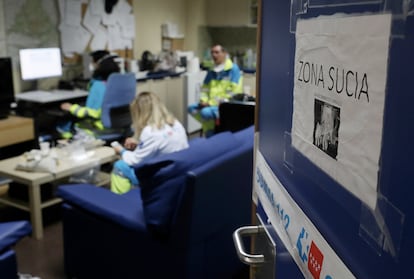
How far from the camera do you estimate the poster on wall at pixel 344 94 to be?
0.57 meters

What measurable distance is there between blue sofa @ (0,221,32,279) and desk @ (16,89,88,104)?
7.96 ft

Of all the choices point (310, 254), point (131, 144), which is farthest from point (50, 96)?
point (310, 254)

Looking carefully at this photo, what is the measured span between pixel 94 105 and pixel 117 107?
0.73 feet

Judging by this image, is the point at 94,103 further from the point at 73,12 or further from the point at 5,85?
the point at 73,12

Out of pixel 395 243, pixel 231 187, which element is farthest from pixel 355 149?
pixel 231 187

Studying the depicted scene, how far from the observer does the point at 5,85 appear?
4348 mm

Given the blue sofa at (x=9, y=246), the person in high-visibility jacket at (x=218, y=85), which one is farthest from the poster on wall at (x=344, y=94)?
the person in high-visibility jacket at (x=218, y=85)

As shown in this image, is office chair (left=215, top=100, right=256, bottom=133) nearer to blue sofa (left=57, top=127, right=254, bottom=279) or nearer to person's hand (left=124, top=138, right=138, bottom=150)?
person's hand (left=124, top=138, right=138, bottom=150)

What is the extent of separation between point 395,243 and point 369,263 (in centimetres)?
7

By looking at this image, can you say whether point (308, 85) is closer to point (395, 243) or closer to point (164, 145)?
point (395, 243)

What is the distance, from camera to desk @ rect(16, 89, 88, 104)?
4.52 meters

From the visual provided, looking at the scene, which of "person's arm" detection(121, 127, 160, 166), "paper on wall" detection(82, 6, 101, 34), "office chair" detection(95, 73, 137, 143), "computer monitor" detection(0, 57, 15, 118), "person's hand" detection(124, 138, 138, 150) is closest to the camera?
"person's arm" detection(121, 127, 160, 166)

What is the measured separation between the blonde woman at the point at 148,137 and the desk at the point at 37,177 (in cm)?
34

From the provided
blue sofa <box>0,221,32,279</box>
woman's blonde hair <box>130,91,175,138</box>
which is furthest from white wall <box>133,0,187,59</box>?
blue sofa <box>0,221,32,279</box>
